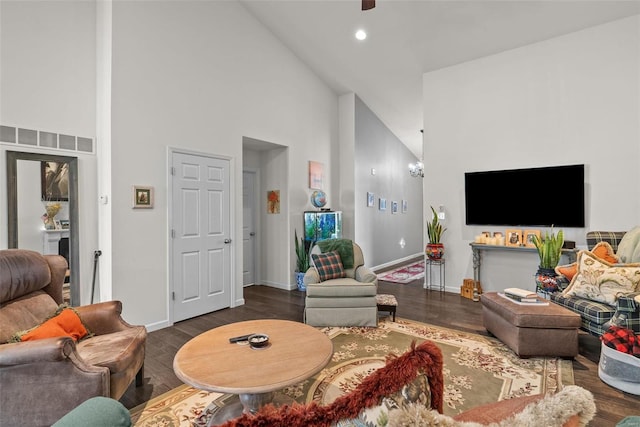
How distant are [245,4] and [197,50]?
1220mm

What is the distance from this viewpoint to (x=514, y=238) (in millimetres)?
4523

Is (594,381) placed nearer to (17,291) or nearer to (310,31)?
(17,291)

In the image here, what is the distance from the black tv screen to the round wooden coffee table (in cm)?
371

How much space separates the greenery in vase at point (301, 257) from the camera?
5.48 metres

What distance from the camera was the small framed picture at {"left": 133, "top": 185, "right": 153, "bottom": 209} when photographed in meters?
3.45

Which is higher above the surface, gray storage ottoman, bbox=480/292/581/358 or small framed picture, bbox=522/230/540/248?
small framed picture, bbox=522/230/540/248

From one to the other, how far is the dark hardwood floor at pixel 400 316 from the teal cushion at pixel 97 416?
64 centimetres

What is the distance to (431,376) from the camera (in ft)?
2.73

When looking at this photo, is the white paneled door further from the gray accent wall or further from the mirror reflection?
the gray accent wall

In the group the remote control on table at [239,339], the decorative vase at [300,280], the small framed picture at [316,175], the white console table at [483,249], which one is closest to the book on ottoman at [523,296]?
the white console table at [483,249]

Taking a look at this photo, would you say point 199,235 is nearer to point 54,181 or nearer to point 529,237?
point 54,181

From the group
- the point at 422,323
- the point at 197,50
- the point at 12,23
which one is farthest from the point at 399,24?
the point at 12,23

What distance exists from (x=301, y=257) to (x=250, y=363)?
145 inches

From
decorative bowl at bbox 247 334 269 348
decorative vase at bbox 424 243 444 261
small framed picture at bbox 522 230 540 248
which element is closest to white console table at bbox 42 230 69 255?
decorative bowl at bbox 247 334 269 348
